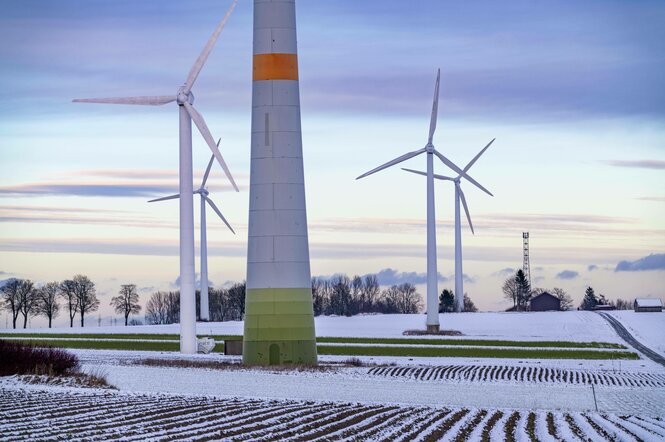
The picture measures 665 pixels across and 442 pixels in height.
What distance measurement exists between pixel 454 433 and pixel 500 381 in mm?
28291

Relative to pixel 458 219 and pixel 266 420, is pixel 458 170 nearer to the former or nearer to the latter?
pixel 458 219

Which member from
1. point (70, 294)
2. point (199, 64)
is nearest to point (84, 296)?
point (70, 294)

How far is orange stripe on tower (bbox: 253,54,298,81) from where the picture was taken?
2544 inches

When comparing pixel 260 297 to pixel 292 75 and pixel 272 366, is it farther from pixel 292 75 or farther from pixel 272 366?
pixel 292 75

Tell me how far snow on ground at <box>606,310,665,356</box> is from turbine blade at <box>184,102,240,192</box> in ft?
150

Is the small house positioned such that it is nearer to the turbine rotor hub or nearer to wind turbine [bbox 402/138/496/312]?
wind turbine [bbox 402/138/496/312]

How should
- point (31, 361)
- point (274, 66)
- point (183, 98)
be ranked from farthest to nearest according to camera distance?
point (183, 98), point (274, 66), point (31, 361)

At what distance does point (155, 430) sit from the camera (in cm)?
3288

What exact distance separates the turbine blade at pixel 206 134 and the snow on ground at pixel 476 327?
162 feet

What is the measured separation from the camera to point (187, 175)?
78625 mm

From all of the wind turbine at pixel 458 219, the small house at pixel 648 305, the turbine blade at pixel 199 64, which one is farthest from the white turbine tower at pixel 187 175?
the small house at pixel 648 305

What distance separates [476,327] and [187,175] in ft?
225

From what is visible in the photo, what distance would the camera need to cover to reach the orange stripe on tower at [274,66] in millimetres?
64625

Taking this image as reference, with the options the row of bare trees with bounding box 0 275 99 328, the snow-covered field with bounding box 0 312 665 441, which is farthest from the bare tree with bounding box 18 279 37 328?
the snow-covered field with bounding box 0 312 665 441
